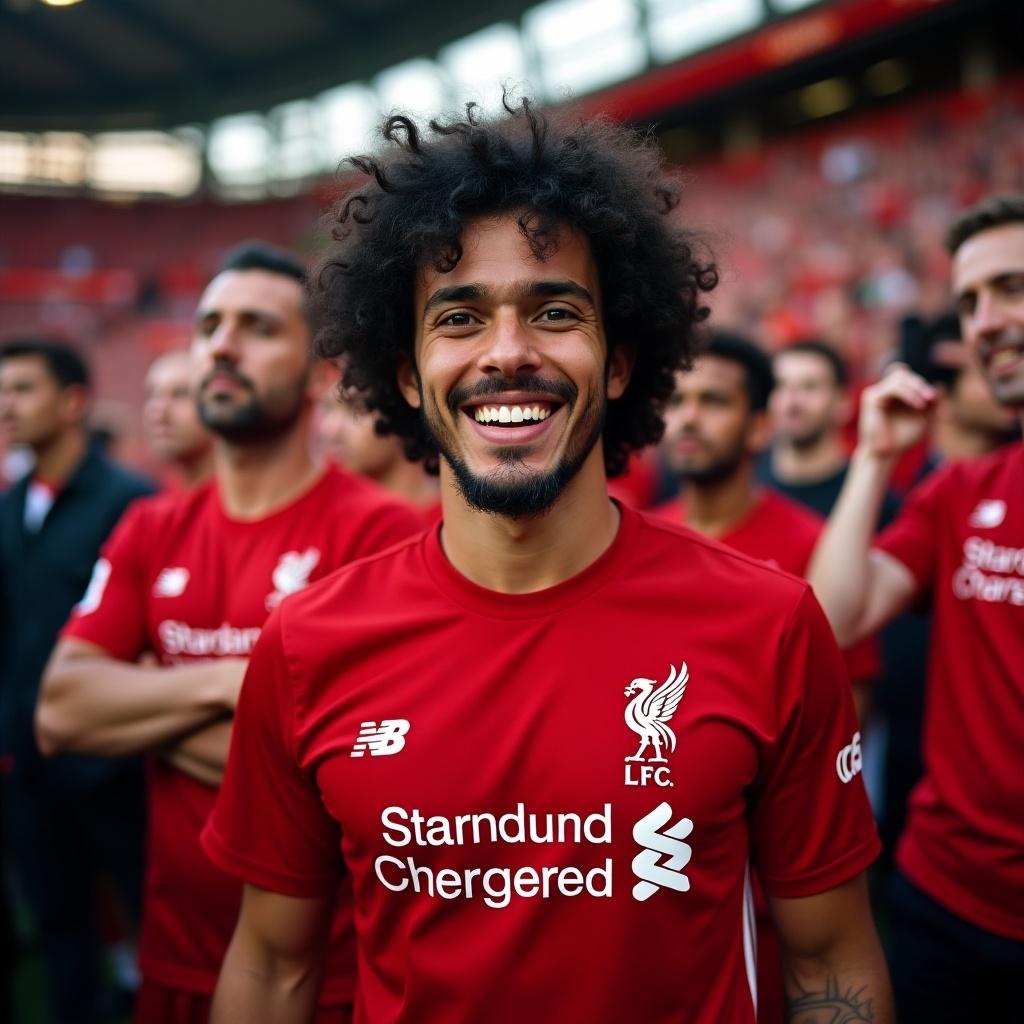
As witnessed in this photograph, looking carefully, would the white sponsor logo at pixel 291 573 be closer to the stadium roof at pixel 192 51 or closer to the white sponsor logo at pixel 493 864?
the white sponsor logo at pixel 493 864

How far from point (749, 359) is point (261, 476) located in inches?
86.9

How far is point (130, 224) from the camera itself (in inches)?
1054

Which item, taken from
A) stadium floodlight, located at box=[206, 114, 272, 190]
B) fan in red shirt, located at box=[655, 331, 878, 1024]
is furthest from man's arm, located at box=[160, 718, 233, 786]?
stadium floodlight, located at box=[206, 114, 272, 190]

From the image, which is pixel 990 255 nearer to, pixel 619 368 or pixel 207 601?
pixel 619 368

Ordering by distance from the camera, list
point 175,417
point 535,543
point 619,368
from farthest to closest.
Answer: point 175,417
point 619,368
point 535,543

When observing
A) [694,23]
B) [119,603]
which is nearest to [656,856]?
[119,603]

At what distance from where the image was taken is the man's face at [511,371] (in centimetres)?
186

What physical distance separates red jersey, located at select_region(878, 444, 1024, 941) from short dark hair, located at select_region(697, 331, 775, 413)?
1341 mm

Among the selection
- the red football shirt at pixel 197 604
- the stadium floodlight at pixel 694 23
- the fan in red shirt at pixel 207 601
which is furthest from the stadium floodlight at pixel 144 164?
the red football shirt at pixel 197 604

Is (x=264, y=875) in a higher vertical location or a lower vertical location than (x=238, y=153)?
lower

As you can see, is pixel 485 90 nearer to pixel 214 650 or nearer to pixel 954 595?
pixel 214 650

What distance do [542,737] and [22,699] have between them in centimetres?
343

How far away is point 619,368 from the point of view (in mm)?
2307

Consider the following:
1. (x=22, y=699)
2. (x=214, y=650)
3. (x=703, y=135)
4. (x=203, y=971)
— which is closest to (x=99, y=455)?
(x=22, y=699)
